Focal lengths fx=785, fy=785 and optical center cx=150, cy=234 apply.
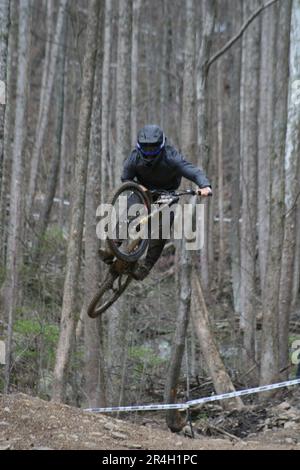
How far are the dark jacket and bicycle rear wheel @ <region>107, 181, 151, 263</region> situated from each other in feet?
0.93

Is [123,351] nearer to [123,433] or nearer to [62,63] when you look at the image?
[123,433]

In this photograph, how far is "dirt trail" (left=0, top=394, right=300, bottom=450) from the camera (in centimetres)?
825

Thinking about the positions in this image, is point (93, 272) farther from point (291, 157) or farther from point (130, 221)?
point (291, 157)

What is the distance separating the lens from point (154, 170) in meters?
10.1

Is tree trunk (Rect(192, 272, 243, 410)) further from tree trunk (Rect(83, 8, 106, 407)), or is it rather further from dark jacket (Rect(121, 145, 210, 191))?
dark jacket (Rect(121, 145, 210, 191))

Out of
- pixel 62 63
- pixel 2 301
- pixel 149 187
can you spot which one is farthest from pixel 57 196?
pixel 149 187

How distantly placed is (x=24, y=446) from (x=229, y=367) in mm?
8922

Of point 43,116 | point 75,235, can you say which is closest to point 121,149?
point 75,235

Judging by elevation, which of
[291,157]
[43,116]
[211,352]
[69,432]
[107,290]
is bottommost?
[211,352]

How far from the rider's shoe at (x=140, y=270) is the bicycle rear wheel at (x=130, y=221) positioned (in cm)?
30

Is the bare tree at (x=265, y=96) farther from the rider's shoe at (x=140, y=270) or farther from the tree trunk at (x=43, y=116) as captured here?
the rider's shoe at (x=140, y=270)

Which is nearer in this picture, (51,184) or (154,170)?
(154,170)

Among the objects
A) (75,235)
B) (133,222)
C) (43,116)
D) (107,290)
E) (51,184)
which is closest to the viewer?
(133,222)

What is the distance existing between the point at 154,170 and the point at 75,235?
1.79 metres
